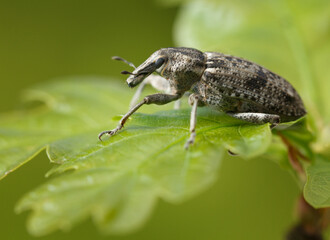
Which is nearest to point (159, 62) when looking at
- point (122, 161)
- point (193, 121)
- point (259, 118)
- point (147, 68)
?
point (147, 68)

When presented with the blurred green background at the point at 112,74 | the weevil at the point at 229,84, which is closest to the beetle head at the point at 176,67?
the weevil at the point at 229,84

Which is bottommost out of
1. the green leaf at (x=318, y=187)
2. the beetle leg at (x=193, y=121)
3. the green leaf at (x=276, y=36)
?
the green leaf at (x=318, y=187)

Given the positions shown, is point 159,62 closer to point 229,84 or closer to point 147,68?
point 147,68

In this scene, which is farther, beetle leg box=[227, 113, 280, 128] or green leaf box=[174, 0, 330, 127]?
green leaf box=[174, 0, 330, 127]

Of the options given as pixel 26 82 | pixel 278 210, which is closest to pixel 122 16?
pixel 26 82

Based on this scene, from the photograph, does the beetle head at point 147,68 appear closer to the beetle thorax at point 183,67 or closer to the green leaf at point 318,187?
the beetle thorax at point 183,67

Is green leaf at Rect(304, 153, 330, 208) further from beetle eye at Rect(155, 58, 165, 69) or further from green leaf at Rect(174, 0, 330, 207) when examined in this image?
beetle eye at Rect(155, 58, 165, 69)

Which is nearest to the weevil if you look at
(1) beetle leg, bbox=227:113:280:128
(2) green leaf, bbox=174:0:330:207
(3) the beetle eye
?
(3) the beetle eye
